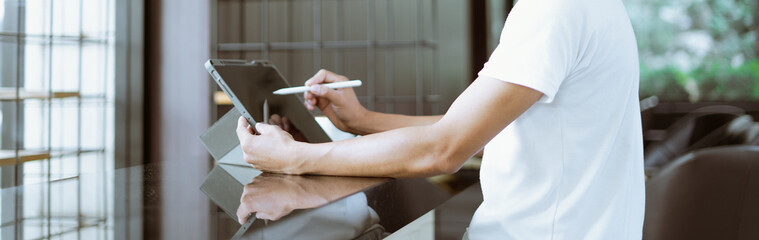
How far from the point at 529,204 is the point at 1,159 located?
265 centimetres

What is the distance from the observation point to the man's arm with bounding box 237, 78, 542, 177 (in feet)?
2.82

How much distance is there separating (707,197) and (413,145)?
0.99 m

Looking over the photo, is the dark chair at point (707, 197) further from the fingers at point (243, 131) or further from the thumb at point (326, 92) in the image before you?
the fingers at point (243, 131)

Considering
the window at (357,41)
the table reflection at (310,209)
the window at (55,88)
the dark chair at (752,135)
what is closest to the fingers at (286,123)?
the table reflection at (310,209)

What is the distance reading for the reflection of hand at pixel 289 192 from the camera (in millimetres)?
749

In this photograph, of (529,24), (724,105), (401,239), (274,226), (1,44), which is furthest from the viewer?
(724,105)

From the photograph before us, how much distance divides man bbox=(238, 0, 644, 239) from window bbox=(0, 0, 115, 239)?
101 inches

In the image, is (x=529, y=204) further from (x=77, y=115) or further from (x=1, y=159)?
Result: (x=77, y=115)

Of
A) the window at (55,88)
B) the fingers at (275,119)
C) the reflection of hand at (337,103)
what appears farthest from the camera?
the window at (55,88)

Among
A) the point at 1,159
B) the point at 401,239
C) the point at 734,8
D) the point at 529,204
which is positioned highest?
the point at 734,8

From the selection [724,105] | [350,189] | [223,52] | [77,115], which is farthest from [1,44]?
[724,105]

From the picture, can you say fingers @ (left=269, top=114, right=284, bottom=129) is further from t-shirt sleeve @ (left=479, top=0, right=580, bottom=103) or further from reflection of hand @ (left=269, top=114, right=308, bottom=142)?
t-shirt sleeve @ (left=479, top=0, right=580, bottom=103)

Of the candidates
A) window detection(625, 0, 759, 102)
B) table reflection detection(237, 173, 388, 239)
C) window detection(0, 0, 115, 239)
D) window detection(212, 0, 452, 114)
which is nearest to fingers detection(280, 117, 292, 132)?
table reflection detection(237, 173, 388, 239)

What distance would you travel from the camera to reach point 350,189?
903 millimetres
